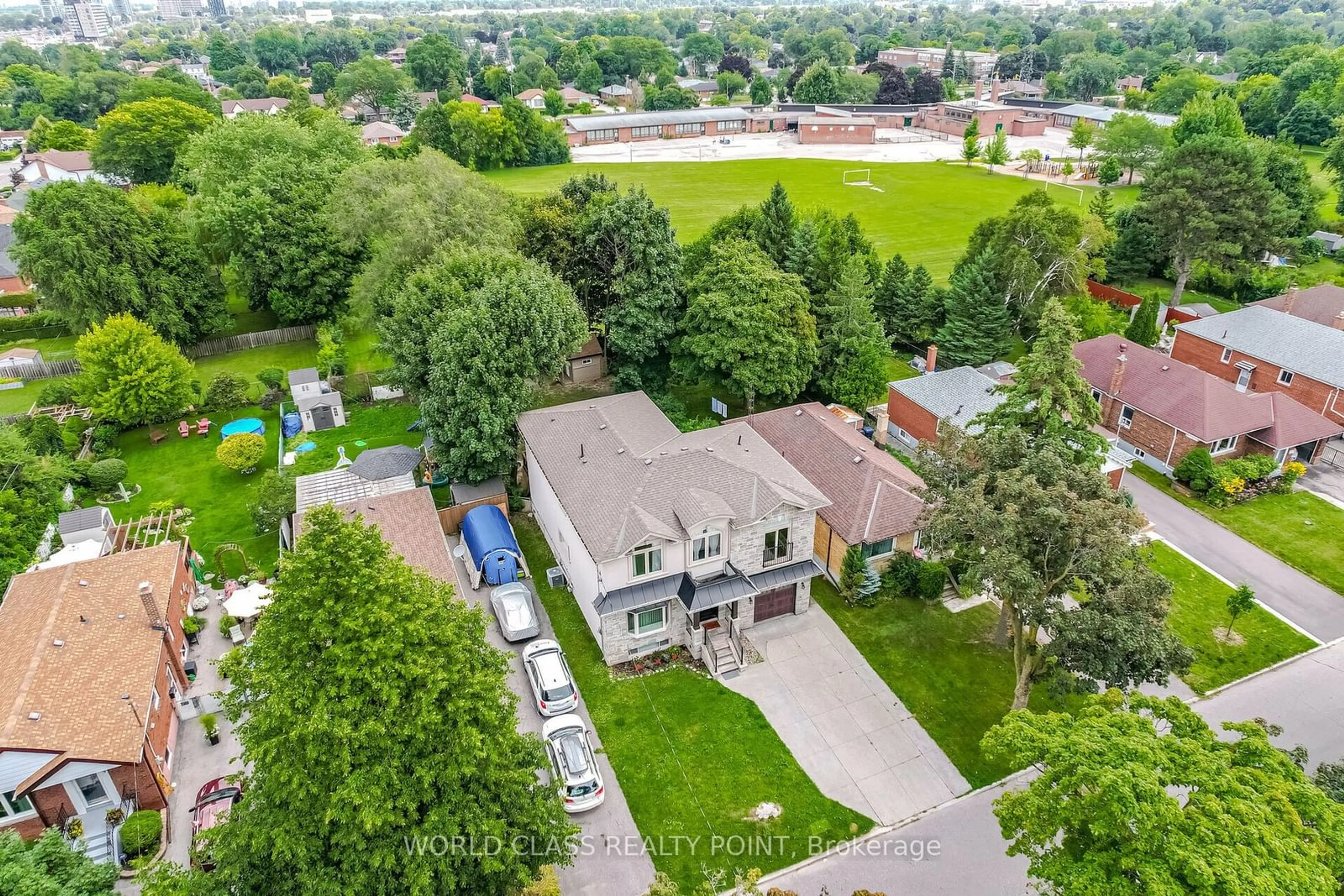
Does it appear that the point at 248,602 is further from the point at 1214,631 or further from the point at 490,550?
the point at 1214,631

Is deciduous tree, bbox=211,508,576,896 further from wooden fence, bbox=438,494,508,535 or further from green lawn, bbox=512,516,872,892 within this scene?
wooden fence, bbox=438,494,508,535

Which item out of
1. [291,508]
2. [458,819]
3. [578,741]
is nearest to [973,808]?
[578,741]

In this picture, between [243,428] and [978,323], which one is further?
[978,323]

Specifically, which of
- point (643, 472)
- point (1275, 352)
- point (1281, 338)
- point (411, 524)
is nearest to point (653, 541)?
point (643, 472)

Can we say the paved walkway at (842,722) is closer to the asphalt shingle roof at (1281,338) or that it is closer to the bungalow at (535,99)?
the asphalt shingle roof at (1281,338)

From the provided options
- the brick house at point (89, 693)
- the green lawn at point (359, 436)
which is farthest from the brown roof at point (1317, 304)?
the brick house at point (89, 693)

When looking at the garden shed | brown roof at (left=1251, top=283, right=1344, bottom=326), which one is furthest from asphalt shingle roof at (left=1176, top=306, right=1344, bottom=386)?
the garden shed
